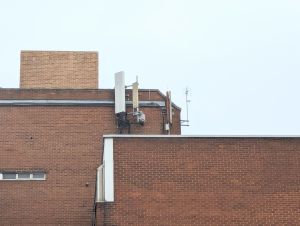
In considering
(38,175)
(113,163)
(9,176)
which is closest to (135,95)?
(38,175)

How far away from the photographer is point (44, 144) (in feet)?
83.6

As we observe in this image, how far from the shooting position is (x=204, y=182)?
693 inches

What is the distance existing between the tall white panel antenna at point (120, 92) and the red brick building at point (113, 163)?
2.40ft

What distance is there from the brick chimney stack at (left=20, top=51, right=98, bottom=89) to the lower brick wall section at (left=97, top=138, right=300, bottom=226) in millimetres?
10721

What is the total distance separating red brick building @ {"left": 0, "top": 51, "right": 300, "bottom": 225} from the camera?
683 inches

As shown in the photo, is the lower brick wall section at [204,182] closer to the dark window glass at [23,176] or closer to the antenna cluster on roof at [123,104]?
the antenna cluster on roof at [123,104]

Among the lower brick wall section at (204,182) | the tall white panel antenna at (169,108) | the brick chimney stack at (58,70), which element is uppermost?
the brick chimney stack at (58,70)

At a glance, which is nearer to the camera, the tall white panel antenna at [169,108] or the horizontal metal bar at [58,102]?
the horizontal metal bar at [58,102]

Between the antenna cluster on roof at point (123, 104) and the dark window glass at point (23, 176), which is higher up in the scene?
the antenna cluster on roof at point (123, 104)

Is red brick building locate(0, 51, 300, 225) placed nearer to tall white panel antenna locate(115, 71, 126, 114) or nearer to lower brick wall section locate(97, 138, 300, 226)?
lower brick wall section locate(97, 138, 300, 226)

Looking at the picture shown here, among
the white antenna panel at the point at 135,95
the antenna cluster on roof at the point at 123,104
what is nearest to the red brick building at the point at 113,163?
the antenna cluster on roof at the point at 123,104

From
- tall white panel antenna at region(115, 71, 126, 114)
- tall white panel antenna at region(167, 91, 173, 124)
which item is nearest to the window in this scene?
tall white panel antenna at region(115, 71, 126, 114)

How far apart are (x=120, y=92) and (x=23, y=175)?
16.3ft

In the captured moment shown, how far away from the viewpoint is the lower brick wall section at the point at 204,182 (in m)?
17.2
